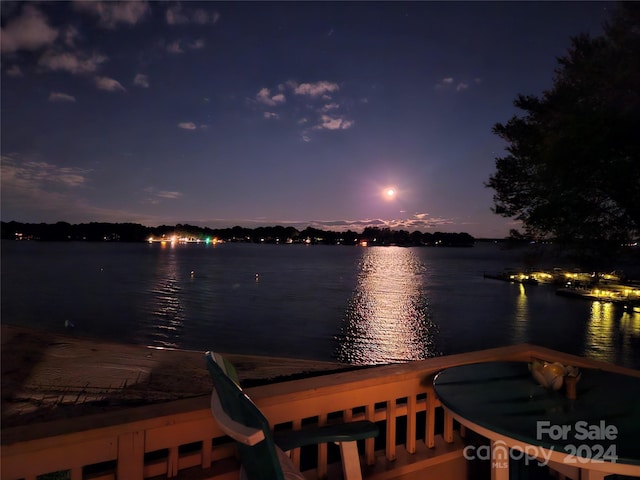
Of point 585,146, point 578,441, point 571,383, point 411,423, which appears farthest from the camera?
point 585,146

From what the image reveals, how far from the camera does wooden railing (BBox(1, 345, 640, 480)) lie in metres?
1.54

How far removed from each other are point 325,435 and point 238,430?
699 millimetres

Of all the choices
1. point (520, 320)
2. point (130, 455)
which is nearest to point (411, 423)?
point (130, 455)

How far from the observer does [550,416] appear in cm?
181

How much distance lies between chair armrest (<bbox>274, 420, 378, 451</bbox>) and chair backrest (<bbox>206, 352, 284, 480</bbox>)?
362mm

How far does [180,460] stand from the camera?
185cm

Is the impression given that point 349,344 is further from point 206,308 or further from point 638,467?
point 638,467

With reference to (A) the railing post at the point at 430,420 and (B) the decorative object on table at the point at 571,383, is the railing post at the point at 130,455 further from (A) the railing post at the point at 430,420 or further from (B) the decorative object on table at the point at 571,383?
(B) the decorative object on table at the point at 571,383

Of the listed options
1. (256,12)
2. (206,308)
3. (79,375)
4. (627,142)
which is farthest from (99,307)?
(627,142)

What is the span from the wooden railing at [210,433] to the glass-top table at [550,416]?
0.33 metres

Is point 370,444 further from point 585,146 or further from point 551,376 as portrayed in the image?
point 585,146

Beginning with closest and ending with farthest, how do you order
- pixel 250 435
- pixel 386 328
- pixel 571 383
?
pixel 250 435 < pixel 571 383 < pixel 386 328

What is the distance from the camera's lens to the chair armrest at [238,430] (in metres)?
1.02

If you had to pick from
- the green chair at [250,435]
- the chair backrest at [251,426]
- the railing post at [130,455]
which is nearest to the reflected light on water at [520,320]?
the green chair at [250,435]
